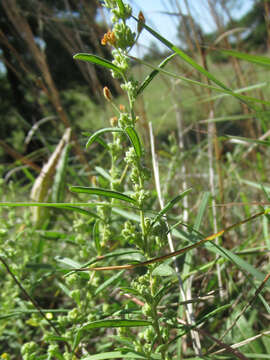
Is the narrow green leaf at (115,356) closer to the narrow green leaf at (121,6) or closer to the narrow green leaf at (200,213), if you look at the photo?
the narrow green leaf at (200,213)

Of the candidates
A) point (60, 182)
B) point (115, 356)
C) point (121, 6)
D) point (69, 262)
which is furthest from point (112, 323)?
point (60, 182)

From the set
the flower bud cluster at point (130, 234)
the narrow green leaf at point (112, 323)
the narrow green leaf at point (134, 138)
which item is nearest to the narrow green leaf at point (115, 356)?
the narrow green leaf at point (112, 323)

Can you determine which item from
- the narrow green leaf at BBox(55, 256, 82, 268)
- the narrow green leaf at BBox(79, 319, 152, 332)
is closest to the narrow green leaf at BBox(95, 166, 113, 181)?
the narrow green leaf at BBox(55, 256, 82, 268)

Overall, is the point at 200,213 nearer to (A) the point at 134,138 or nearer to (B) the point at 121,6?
(A) the point at 134,138

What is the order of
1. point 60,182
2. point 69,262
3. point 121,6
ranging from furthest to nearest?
point 60,182
point 69,262
point 121,6

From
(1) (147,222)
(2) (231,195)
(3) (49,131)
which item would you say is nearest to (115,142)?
(1) (147,222)

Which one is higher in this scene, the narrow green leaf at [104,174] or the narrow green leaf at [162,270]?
the narrow green leaf at [104,174]

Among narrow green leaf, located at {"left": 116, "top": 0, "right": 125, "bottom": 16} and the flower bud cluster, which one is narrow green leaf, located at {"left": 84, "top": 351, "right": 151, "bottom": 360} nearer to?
the flower bud cluster

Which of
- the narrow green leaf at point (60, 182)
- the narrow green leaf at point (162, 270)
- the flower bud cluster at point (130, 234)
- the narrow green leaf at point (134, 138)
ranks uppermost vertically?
the narrow green leaf at point (60, 182)
